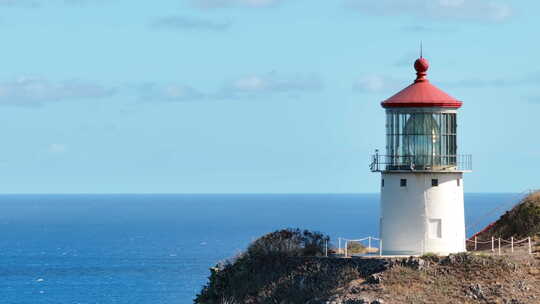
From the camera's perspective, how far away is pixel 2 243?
132500 mm

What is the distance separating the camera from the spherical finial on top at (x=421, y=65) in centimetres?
3719

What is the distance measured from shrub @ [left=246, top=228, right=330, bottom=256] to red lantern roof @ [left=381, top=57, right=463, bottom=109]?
5238 mm

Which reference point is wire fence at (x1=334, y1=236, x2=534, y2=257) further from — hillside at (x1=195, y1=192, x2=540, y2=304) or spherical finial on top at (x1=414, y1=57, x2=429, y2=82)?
spherical finial on top at (x1=414, y1=57, x2=429, y2=82)

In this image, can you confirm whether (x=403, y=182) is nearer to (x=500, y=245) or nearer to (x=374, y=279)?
(x=374, y=279)

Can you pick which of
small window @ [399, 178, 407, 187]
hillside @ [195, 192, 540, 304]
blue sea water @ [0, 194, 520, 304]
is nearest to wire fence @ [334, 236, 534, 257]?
hillside @ [195, 192, 540, 304]

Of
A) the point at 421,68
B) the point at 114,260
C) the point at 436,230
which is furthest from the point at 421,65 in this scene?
the point at 114,260

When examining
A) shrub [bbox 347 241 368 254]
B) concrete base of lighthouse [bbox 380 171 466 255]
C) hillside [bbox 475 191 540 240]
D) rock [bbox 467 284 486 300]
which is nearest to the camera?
rock [bbox 467 284 486 300]

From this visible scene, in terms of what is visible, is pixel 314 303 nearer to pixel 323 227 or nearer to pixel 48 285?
pixel 48 285

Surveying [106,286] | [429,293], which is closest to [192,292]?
[106,286]

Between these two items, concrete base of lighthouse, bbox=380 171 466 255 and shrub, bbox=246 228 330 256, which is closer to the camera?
concrete base of lighthouse, bbox=380 171 466 255

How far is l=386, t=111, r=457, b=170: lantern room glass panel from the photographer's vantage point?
3666 centimetres

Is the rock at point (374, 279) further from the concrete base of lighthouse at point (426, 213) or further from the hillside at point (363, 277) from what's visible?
the concrete base of lighthouse at point (426, 213)

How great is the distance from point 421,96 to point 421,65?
1347 millimetres

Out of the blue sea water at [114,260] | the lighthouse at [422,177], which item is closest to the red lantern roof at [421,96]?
the lighthouse at [422,177]
